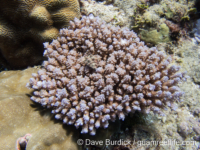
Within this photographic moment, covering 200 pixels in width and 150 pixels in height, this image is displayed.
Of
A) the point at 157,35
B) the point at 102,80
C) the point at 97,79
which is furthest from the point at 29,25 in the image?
the point at 157,35

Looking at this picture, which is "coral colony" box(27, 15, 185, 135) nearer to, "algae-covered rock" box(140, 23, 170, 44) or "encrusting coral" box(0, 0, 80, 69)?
"encrusting coral" box(0, 0, 80, 69)

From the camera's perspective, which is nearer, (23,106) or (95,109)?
(95,109)

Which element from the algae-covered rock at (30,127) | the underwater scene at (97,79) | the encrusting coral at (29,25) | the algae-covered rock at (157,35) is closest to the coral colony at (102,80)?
the underwater scene at (97,79)

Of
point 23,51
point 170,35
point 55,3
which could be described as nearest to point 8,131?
point 23,51

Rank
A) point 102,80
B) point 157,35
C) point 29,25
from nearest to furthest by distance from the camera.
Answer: point 102,80
point 29,25
point 157,35

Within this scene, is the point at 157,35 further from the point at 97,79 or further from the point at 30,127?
the point at 30,127

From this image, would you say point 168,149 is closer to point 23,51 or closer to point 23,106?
point 23,106
